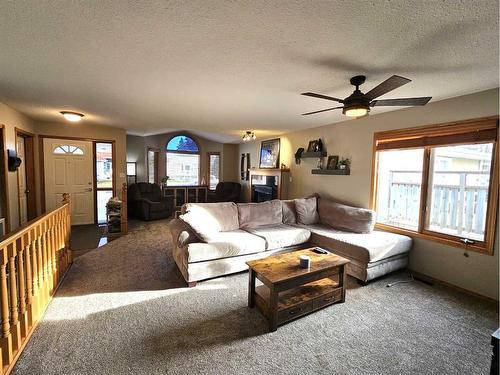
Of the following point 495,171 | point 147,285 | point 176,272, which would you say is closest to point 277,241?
point 176,272

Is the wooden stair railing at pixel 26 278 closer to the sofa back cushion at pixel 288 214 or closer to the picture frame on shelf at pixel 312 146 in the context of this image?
the sofa back cushion at pixel 288 214

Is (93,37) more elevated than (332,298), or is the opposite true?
(93,37)

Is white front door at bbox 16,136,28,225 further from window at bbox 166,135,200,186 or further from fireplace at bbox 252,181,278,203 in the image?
fireplace at bbox 252,181,278,203

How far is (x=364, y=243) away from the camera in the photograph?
312cm

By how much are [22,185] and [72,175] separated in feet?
2.98

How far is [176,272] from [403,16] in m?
3.41

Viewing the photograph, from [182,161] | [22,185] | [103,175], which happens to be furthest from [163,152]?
[22,185]

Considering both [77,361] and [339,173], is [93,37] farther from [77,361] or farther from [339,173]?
[339,173]

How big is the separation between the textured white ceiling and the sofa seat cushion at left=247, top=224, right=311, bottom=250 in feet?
6.19

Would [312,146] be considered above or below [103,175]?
above

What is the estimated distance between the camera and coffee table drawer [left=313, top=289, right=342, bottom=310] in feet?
7.94

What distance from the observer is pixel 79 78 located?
2.52 metres

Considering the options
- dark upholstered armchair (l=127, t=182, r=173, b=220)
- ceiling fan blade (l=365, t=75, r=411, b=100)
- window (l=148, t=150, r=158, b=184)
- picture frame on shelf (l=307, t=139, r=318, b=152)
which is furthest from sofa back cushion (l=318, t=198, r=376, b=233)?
window (l=148, t=150, r=158, b=184)

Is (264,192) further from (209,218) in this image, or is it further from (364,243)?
(364,243)
